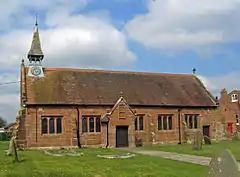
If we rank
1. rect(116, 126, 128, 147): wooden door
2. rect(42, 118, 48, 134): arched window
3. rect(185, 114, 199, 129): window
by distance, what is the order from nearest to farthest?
rect(42, 118, 48, 134): arched window, rect(116, 126, 128, 147): wooden door, rect(185, 114, 199, 129): window

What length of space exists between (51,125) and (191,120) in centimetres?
1957

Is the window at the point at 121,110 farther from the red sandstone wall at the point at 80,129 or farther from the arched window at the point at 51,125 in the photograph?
the arched window at the point at 51,125

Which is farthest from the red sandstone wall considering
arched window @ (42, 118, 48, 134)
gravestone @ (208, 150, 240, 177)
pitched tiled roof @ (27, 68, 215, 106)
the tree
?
the tree

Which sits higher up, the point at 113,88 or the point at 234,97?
the point at 113,88

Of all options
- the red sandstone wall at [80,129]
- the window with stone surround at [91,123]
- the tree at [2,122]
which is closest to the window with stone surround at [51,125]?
the red sandstone wall at [80,129]

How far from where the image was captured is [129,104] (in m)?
42.6

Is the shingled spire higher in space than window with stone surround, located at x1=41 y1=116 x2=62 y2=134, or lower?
higher

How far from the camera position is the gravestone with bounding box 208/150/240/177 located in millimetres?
6398

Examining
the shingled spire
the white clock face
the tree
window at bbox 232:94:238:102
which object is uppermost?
the shingled spire

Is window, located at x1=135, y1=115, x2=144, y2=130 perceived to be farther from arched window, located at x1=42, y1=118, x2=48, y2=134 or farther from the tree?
the tree

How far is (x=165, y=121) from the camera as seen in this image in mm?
45500

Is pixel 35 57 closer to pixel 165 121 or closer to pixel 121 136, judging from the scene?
pixel 121 136

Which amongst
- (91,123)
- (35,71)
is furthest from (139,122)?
(35,71)

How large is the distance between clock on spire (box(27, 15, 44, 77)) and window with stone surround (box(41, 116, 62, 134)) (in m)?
6.37
